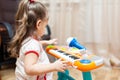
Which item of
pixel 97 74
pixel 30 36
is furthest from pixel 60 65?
pixel 97 74

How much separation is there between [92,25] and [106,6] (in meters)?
0.27

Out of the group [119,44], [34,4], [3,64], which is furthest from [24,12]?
[119,44]

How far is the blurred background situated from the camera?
2553 mm

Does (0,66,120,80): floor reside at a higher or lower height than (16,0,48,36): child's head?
lower

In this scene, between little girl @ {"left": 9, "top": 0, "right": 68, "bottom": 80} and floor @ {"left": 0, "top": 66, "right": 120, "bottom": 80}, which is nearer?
little girl @ {"left": 9, "top": 0, "right": 68, "bottom": 80}

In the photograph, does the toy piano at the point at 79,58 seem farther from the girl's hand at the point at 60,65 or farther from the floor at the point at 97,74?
the floor at the point at 97,74

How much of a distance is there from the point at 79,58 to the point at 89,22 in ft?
5.26

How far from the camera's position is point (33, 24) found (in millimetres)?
1084

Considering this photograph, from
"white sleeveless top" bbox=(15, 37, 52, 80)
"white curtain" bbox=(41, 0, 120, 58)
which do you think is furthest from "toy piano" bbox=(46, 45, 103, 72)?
"white curtain" bbox=(41, 0, 120, 58)

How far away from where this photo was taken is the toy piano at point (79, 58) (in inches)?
38.1

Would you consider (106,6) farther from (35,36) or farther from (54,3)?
(35,36)

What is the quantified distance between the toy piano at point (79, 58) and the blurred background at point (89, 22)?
137 cm

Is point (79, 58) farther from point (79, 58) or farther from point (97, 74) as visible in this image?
point (97, 74)

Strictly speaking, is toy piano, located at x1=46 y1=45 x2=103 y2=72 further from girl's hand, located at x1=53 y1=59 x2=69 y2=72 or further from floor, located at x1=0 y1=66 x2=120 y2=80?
floor, located at x1=0 y1=66 x2=120 y2=80
